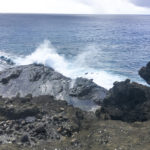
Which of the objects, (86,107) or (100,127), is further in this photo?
(86,107)

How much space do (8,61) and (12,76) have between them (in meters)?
14.9

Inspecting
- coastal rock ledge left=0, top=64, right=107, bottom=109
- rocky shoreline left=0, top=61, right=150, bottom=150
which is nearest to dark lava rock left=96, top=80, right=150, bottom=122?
rocky shoreline left=0, top=61, right=150, bottom=150

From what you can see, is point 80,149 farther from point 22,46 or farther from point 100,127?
point 22,46

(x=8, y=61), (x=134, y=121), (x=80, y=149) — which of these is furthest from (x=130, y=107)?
(x=8, y=61)

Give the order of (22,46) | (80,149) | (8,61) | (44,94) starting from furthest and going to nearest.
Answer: (22,46), (8,61), (44,94), (80,149)

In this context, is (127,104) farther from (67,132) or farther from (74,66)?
(74,66)

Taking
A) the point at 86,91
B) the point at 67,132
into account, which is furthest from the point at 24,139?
the point at 86,91

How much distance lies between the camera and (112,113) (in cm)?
1739

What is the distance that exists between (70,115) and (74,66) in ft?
68.7

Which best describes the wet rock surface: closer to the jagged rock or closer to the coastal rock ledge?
the jagged rock

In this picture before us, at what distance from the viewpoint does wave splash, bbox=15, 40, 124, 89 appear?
31359 mm

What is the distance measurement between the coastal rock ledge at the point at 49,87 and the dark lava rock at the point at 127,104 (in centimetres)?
224

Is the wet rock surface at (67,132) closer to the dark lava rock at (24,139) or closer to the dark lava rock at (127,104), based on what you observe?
the dark lava rock at (24,139)

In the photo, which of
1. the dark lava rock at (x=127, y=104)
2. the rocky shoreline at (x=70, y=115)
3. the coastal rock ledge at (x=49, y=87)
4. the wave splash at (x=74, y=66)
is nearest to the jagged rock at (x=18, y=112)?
the rocky shoreline at (x=70, y=115)
